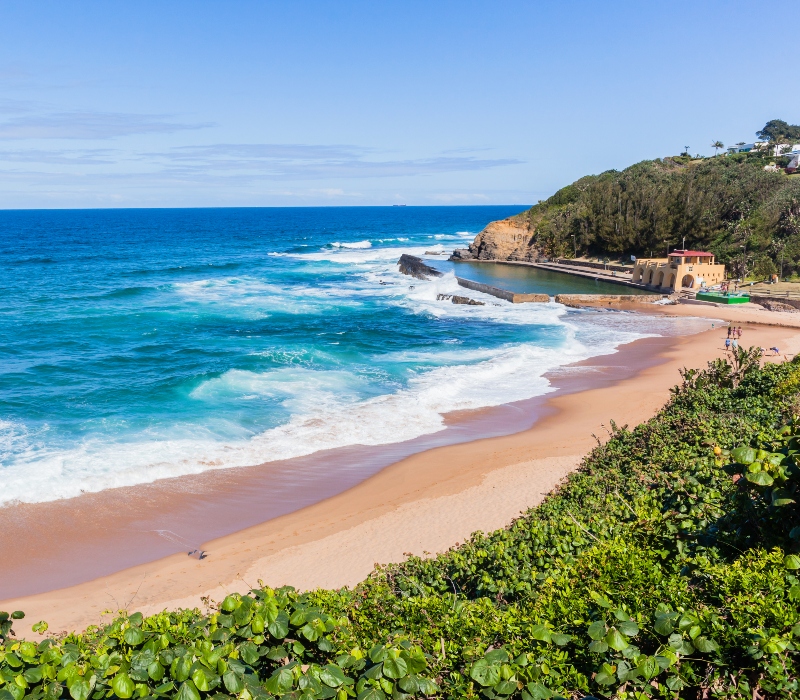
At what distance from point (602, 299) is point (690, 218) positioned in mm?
20224

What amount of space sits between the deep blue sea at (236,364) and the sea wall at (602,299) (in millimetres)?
2337

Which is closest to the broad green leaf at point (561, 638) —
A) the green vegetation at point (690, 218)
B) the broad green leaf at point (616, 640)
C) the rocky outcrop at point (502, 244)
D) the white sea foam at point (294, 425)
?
the broad green leaf at point (616, 640)

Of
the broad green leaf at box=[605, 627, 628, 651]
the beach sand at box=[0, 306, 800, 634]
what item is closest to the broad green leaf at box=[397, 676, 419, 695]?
the broad green leaf at box=[605, 627, 628, 651]

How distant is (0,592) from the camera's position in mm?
11633

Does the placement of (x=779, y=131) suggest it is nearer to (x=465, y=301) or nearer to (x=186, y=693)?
(x=465, y=301)

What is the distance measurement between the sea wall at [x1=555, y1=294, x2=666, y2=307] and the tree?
112 metres

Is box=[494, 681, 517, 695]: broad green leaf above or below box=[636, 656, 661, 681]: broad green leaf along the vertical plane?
below

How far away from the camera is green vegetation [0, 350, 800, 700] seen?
4246 millimetres

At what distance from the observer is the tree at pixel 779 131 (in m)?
134

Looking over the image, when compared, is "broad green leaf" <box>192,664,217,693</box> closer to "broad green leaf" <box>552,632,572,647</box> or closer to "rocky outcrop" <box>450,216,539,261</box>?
"broad green leaf" <box>552,632,572,647</box>

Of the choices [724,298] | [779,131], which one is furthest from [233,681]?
[779,131]

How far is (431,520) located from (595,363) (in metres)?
15.7

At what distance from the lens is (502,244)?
7150cm

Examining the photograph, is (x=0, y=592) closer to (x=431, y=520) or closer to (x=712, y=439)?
(x=431, y=520)
